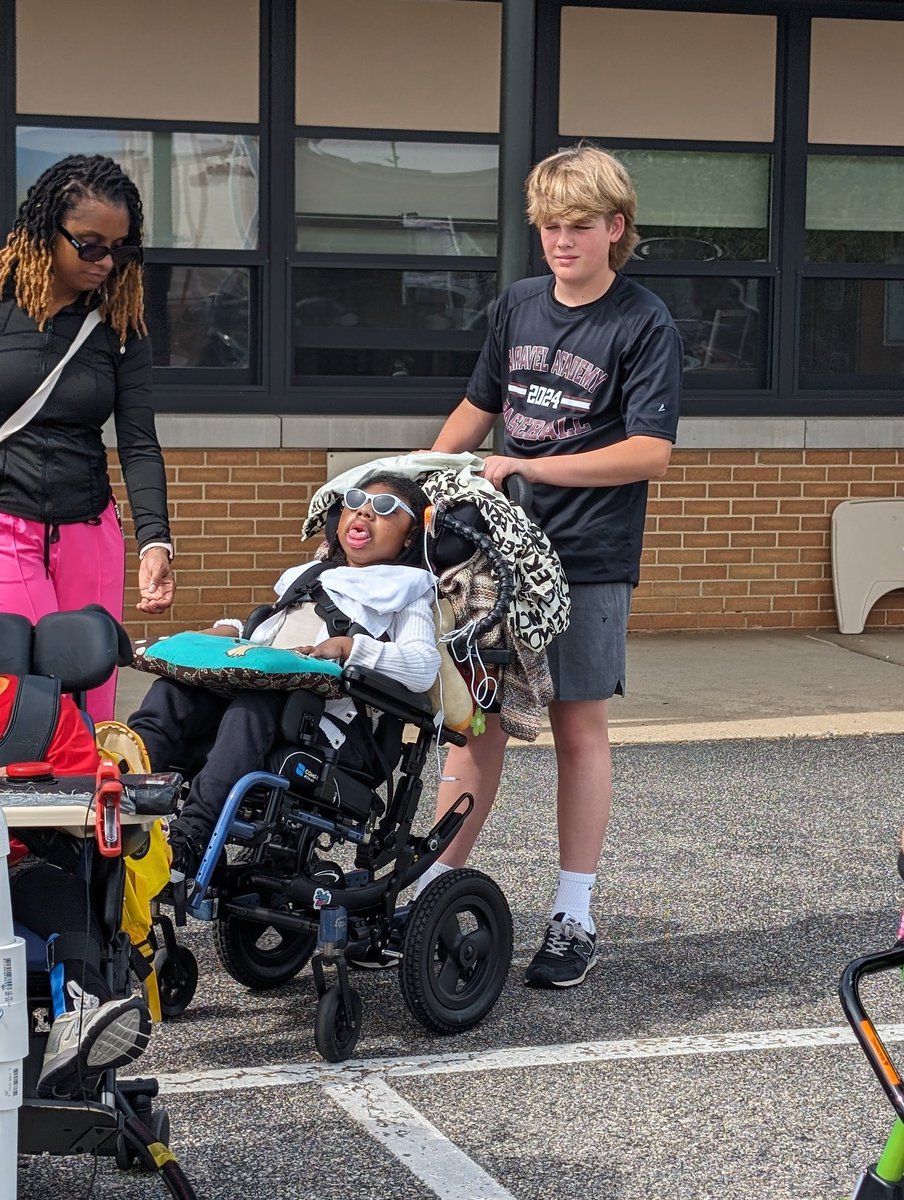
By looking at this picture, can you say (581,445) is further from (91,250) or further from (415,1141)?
(415,1141)

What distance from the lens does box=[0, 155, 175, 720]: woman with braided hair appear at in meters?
4.61

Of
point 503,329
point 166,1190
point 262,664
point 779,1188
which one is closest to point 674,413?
point 503,329

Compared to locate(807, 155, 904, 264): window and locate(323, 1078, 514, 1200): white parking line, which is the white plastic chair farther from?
locate(323, 1078, 514, 1200): white parking line

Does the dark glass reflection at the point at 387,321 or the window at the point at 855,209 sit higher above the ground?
the window at the point at 855,209

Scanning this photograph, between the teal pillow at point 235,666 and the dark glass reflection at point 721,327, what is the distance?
6.62 m

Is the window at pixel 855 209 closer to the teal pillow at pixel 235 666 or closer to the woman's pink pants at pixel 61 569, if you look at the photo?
the woman's pink pants at pixel 61 569

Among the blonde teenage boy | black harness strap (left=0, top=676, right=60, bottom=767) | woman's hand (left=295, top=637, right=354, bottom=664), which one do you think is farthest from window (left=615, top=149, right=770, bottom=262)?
black harness strap (left=0, top=676, right=60, bottom=767)

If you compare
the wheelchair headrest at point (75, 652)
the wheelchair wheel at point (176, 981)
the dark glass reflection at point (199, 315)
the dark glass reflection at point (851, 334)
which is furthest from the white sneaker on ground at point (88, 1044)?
the dark glass reflection at point (851, 334)

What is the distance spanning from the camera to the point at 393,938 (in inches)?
175

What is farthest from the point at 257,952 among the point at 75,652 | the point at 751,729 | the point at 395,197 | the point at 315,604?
the point at 395,197

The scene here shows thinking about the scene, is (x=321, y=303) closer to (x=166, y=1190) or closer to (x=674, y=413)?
(x=674, y=413)

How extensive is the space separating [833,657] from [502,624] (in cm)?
549

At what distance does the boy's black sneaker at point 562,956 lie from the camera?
4812 millimetres

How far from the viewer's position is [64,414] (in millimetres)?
4676
